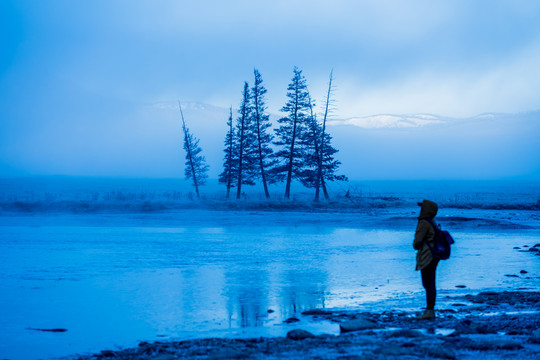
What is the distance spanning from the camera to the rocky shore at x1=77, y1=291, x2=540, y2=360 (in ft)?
22.8

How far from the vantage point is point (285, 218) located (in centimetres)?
3628

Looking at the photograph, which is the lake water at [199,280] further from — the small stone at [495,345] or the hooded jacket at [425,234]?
the small stone at [495,345]

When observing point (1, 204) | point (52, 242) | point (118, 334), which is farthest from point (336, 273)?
point (1, 204)

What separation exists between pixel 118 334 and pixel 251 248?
11.8 metres

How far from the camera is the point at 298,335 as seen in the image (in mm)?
8047

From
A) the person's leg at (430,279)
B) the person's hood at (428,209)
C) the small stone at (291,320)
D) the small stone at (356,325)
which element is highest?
the person's hood at (428,209)

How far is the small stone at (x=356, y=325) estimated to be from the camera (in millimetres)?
8523

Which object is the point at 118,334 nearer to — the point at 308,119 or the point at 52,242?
the point at 52,242

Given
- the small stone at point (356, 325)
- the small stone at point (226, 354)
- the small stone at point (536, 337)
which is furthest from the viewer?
the small stone at point (356, 325)

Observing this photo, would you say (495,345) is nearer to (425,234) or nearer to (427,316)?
(427,316)

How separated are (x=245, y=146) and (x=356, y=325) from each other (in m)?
52.3

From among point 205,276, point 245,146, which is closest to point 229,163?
point 245,146

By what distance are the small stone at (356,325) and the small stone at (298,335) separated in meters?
0.61

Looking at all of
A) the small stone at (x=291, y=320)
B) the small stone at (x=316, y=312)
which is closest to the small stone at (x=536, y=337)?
the small stone at (x=316, y=312)
